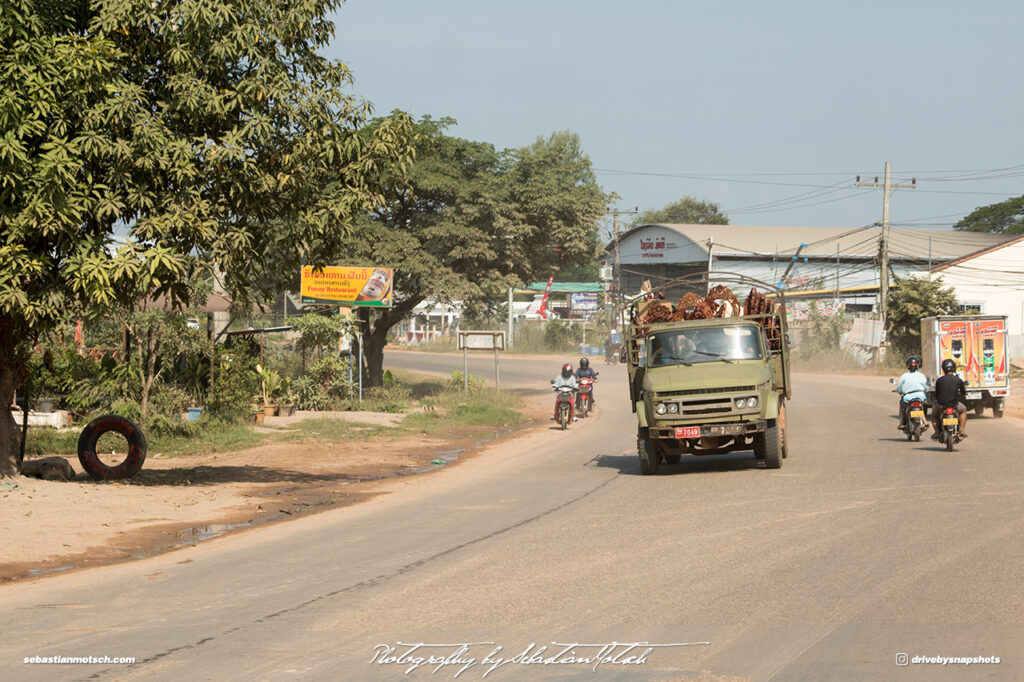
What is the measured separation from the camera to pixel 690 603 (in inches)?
296

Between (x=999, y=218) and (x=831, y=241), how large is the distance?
84.0 feet

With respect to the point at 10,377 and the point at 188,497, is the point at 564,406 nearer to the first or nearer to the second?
the point at 188,497

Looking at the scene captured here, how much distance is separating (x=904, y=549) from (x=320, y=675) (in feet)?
18.9

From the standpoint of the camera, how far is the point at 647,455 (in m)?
16.6

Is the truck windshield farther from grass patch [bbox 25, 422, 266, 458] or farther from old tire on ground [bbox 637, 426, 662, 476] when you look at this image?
grass patch [bbox 25, 422, 266, 458]

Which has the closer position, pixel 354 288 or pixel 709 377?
pixel 709 377

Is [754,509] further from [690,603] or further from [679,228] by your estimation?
[679,228]

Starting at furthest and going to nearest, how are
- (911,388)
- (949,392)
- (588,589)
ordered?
1. (911,388)
2. (949,392)
3. (588,589)

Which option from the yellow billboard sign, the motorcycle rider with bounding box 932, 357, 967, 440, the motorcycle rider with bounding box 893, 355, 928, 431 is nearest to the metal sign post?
the yellow billboard sign

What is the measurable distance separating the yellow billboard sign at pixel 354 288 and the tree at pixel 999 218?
6988cm

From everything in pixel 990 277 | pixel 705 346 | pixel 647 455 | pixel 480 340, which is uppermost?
pixel 990 277

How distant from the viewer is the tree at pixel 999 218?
290ft

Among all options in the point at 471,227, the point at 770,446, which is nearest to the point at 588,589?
the point at 770,446

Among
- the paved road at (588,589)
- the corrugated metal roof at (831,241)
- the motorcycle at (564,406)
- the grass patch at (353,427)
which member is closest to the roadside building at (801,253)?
the corrugated metal roof at (831,241)
